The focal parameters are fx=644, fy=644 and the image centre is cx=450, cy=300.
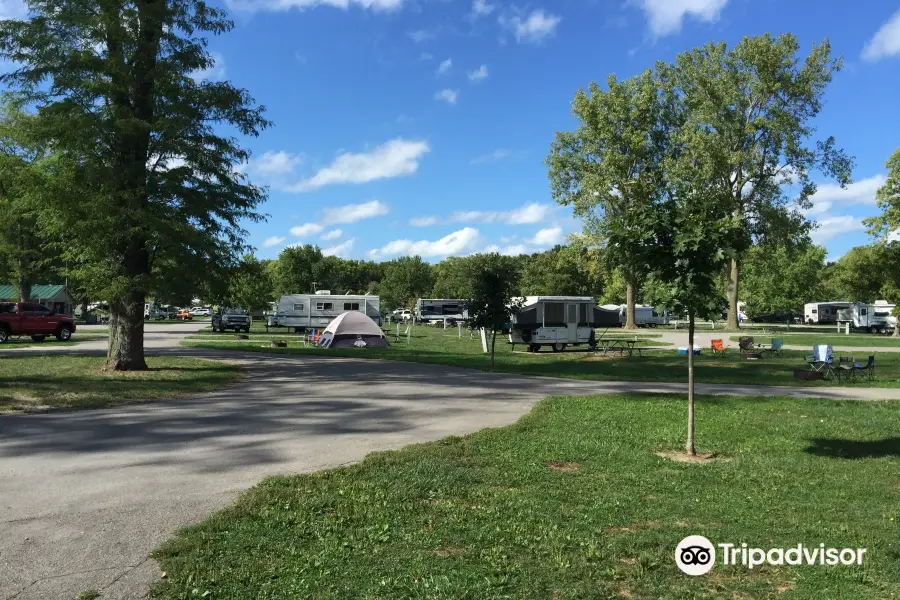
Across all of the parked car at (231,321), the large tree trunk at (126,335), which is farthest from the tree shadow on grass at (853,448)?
the parked car at (231,321)

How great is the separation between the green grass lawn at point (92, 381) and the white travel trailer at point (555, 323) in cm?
1428

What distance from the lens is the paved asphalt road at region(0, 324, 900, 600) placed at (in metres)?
4.51

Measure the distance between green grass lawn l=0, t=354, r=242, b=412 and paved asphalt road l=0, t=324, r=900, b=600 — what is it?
0.99m

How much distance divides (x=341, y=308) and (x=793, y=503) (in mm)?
42289

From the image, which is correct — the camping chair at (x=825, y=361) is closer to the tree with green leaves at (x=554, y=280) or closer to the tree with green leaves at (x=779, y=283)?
the tree with green leaves at (x=779, y=283)

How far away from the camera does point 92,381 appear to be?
15086 mm

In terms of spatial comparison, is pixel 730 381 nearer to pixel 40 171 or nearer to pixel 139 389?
pixel 139 389

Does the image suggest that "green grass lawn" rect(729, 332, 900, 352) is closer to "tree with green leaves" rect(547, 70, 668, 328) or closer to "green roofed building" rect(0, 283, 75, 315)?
"tree with green leaves" rect(547, 70, 668, 328)

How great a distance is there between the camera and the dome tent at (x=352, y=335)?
30453 mm

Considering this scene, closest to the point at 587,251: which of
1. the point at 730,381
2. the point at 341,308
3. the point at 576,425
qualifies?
the point at 341,308

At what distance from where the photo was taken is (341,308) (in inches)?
1839

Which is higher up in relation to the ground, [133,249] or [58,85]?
[58,85]

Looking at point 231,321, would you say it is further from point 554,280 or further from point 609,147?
point 554,280

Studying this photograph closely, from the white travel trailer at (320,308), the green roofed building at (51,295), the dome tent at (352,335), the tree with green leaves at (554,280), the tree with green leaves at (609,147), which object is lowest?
the dome tent at (352,335)
